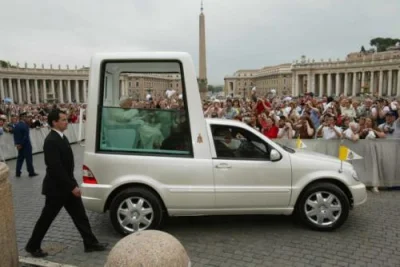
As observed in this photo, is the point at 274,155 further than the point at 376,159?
No

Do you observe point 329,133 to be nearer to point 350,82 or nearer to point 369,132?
point 369,132

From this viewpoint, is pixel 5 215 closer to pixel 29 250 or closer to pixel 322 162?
pixel 29 250

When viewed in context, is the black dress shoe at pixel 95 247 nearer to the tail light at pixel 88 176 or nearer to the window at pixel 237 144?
the tail light at pixel 88 176

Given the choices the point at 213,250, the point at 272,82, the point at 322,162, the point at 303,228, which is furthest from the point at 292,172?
the point at 272,82

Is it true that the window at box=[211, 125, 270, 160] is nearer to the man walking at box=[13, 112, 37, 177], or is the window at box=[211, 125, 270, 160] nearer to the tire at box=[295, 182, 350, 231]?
the tire at box=[295, 182, 350, 231]

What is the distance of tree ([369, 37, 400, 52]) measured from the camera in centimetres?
13012

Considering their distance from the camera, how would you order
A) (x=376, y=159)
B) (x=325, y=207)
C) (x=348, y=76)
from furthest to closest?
(x=348, y=76) < (x=376, y=159) < (x=325, y=207)

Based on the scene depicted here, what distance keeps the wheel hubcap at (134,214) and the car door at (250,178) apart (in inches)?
43.8

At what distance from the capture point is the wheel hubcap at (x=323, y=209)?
18.2ft

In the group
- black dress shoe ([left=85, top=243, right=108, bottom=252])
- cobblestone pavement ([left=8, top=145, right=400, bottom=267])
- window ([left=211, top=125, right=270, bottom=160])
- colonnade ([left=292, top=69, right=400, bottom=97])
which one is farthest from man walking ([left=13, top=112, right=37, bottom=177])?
colonnade ([left=292, top=69, right=400, bottom=97])

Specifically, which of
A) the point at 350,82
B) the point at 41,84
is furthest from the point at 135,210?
the point at 41,84

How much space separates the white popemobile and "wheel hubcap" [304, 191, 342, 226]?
0.05 ft

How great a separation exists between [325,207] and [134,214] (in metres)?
3.05

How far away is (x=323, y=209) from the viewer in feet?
18.2
